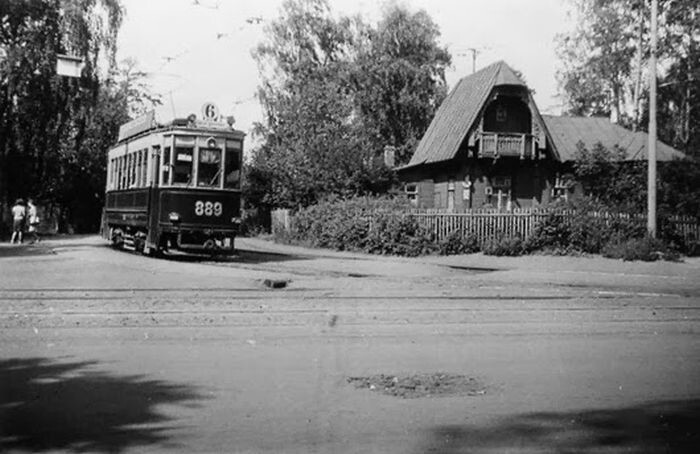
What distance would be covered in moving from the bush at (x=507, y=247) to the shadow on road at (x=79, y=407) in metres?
17.9

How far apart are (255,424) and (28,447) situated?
4.50ft

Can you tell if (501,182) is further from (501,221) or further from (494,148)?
A: (501,221)

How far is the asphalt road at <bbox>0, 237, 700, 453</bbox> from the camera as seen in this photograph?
197 inches

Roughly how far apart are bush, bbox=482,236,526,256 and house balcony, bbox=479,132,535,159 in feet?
35.4

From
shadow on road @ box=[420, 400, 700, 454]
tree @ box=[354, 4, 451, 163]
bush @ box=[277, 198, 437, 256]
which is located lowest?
shadow on road @ box=[420, 400, 700, 454]

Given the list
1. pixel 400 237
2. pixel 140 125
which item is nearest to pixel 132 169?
pixel 140 125

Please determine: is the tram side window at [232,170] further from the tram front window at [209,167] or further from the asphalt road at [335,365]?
the asphalt road at [335,365]

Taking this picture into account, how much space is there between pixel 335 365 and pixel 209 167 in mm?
13481

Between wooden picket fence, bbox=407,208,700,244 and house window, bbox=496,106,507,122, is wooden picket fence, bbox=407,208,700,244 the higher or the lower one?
the lower one

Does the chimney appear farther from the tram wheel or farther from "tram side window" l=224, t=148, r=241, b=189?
"tram side window" l=224, t=148, r=241, b=189

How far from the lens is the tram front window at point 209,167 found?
1988cm

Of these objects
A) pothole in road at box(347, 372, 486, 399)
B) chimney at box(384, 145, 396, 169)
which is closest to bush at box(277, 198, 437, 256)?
chimney at box(384, 145, 396, 169)

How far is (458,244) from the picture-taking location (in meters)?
24.9

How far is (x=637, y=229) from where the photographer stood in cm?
2359
